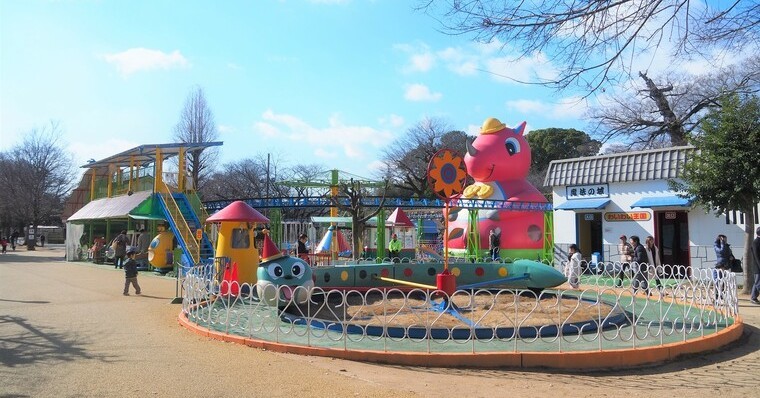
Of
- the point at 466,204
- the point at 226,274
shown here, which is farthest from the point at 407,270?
the point at 466,204

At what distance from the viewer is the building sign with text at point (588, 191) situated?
71.2ft

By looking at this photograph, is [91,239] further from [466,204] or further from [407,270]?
[407,270]

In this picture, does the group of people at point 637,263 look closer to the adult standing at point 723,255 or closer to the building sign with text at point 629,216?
the adult standing at point 723,255

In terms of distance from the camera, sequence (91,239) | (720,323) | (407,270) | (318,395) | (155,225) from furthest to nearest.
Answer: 1. (91,239)
2. (155,225)
3. (407,270)
4. (720,323)
5. (318,395)

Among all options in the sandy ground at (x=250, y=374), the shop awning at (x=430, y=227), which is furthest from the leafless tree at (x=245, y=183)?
the sandy ground at (x=250, y=374)

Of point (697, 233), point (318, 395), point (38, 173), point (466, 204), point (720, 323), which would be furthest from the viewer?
point (38, 173)

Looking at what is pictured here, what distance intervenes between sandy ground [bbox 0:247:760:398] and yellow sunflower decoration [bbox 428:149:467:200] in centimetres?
438

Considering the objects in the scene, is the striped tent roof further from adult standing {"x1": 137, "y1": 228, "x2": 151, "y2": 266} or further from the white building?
adult standing {"x1": 137, "y1": 228, "x2": 151, "y2": 266}

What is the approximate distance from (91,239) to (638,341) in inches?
1204

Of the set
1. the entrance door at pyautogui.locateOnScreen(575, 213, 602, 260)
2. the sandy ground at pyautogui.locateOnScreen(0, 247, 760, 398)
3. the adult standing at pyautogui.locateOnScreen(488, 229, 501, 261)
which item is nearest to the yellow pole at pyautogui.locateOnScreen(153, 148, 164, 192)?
the adult standing at pyautogui.locateOnScreen(488, 229, 501, 261)

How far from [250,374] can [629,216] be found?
18.1 metres

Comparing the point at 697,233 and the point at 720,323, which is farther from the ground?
the point at 697,233

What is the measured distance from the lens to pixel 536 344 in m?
8.06

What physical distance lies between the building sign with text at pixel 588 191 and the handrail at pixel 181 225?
14756 mm
